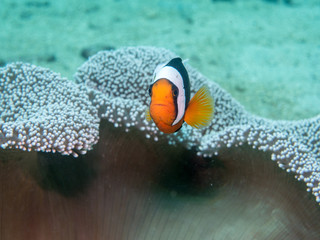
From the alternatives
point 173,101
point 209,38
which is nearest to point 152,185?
point 173,101

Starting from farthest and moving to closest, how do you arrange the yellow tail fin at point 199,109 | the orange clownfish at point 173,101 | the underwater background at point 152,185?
the underwater background at point 152,185 → the yellow tail fin at point 199,109 → the orange clownfish at point 173,101

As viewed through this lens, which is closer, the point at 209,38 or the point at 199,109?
the point at 199,109

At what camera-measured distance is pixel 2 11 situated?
6.66m

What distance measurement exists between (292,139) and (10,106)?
1.93 meters

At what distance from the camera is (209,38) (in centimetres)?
556

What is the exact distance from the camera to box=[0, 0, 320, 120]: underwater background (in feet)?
14.4

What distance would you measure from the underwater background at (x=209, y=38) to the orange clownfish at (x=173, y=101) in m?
2.90

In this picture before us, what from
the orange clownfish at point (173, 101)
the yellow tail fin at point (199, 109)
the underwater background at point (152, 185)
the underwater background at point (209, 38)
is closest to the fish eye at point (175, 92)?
→ the orange clownfish at point (173, 101)

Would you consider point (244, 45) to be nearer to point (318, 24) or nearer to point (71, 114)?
point (318, 24)

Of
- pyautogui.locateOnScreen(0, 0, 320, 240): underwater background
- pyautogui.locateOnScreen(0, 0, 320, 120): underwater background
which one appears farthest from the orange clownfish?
pyautogui.locateOnScreen(0, 0, 320, 120): underwater background

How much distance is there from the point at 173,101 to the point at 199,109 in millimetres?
221

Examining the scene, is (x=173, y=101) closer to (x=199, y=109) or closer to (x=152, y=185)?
(x=199, y=109)

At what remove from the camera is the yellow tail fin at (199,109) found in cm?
124

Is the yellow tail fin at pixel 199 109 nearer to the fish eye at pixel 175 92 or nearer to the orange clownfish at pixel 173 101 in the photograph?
the orange clownfish at pixel 173 101
